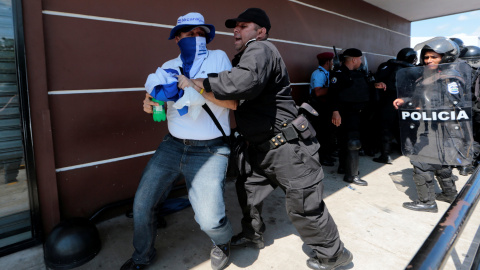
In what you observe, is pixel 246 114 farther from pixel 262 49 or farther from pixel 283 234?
pixel 283 234

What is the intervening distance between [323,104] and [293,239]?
2.91 m

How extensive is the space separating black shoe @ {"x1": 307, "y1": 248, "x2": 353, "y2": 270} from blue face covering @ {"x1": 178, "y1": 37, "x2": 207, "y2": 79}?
172cm

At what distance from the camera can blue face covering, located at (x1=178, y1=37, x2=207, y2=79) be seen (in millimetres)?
2188

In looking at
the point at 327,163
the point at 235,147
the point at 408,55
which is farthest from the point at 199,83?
the point at 408,55

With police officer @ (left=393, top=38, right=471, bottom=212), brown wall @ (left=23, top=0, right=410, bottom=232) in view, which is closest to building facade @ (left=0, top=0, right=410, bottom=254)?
brown wall @ (left=23, top=0, right=410, bottom=232)

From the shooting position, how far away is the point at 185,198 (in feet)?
11.7

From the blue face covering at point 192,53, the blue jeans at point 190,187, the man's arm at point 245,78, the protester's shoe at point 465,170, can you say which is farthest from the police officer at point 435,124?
the blue face covering at point 192,53

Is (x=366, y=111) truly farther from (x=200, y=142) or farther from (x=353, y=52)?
(x=200, y=142)

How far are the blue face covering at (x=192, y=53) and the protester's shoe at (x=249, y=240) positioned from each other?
1.44m

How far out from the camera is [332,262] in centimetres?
216

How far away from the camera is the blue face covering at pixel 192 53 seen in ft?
7.18

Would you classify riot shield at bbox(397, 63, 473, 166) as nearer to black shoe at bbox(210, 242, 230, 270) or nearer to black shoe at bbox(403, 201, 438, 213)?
black shoe at bbox(403, 201, 438, 213)

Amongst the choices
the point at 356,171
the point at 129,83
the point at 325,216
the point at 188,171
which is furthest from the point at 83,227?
the point at 356,171

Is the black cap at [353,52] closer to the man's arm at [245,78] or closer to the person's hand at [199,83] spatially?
the man's arm at [245,78]
